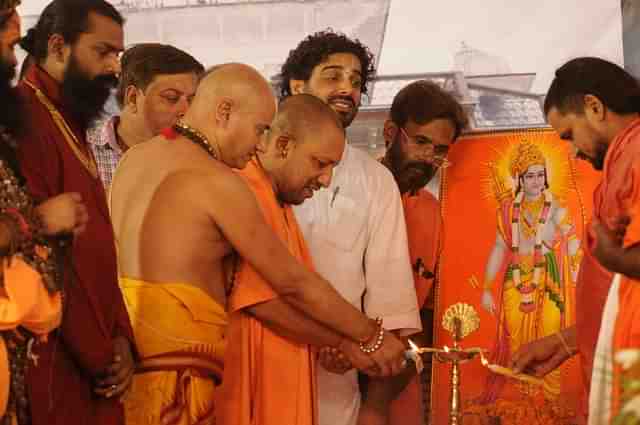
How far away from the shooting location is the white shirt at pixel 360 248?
4.71 metres

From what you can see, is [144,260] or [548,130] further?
[548,130]

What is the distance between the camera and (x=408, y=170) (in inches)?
209

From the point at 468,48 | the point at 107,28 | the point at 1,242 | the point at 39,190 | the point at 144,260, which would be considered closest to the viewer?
the point at 1,242

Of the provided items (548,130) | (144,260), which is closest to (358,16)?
(548,130)

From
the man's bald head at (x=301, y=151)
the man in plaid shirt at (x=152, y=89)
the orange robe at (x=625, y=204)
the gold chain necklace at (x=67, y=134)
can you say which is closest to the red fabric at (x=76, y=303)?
the gold chain necklace at (x=67, y=134)

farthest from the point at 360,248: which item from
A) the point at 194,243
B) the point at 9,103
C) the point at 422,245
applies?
the point at 9,103

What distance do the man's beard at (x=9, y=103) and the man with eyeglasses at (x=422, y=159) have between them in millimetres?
2619

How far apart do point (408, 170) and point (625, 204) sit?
5.74 ft

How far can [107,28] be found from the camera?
12.6ft

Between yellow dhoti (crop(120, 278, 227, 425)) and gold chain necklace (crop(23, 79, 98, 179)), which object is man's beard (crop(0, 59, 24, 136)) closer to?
gold chain necklace (crop(23, 79, 98, 179))

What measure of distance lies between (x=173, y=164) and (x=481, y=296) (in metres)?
2.24

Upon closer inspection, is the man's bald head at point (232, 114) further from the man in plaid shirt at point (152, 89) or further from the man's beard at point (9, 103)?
the man in plaid shirt at point (152, 89)

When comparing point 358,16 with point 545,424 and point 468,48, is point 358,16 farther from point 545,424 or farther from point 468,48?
point 545,424

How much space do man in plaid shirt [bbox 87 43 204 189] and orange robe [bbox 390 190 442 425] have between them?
1312mm
